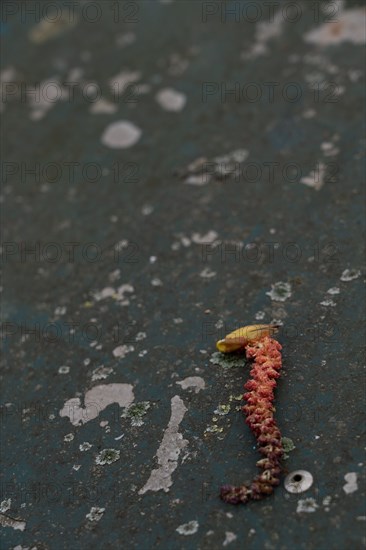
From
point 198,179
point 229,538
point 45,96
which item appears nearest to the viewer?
point 229,538

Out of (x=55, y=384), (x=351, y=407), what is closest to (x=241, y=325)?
(x=351, y=407)

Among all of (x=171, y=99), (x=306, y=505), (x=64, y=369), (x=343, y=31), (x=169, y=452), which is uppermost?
(x=343, y=31)

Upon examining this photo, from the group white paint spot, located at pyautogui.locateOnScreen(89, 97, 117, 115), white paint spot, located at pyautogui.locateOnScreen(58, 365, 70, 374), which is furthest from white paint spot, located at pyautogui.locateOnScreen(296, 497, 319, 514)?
white paint spot, located at pyautogui.locateOnScreen(89, 97, 117, 115)

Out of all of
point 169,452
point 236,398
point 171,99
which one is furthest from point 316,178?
point 169,452

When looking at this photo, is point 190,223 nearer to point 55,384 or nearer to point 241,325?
point 241,325

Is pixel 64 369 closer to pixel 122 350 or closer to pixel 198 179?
pixel 122 350

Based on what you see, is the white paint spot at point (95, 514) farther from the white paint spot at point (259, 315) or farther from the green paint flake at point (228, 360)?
the white paint spot at point (259, 315)

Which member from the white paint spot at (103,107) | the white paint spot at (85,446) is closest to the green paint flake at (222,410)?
the white paint spot at (85,446)
